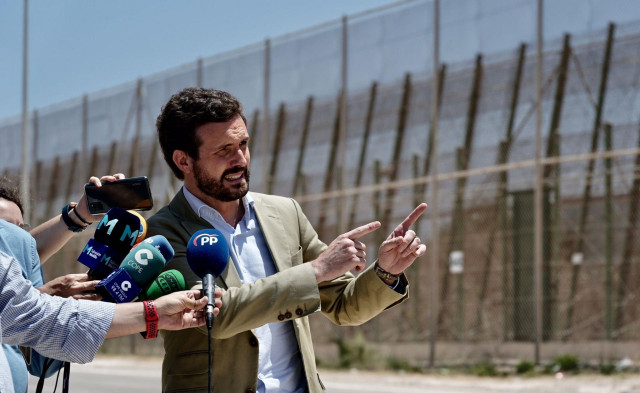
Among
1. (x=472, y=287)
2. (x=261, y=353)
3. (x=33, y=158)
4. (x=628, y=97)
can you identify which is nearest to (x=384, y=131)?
(x=472, y=287)

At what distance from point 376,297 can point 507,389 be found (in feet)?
40.5

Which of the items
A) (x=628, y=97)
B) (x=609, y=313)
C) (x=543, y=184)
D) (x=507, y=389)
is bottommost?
(x=507, y=389)

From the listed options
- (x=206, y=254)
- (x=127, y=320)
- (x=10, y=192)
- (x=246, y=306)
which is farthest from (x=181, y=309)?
(x=10, y=192)

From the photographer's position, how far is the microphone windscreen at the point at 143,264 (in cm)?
326

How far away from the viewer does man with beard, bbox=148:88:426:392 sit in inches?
138

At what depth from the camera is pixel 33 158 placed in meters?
33.3

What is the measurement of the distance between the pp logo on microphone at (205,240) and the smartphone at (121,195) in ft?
1.58

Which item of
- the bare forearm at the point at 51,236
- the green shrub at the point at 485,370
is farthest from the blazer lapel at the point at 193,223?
the green shrub at the point at 485,370

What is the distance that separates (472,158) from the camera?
1959 cm

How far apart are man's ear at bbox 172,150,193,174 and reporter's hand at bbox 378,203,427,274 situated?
0.79m

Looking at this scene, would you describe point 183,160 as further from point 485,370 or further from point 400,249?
point 485,370

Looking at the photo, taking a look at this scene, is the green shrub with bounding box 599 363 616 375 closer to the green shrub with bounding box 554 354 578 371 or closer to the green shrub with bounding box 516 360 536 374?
the green shrub with bounding box 554 354 578 371

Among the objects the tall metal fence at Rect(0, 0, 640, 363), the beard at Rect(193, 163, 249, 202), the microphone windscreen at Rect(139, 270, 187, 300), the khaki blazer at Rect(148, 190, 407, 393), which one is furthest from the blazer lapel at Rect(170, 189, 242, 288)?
the tall metal fence at Rect(0, 0, 640, 363)

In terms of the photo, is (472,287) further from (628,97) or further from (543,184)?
(628,97)
